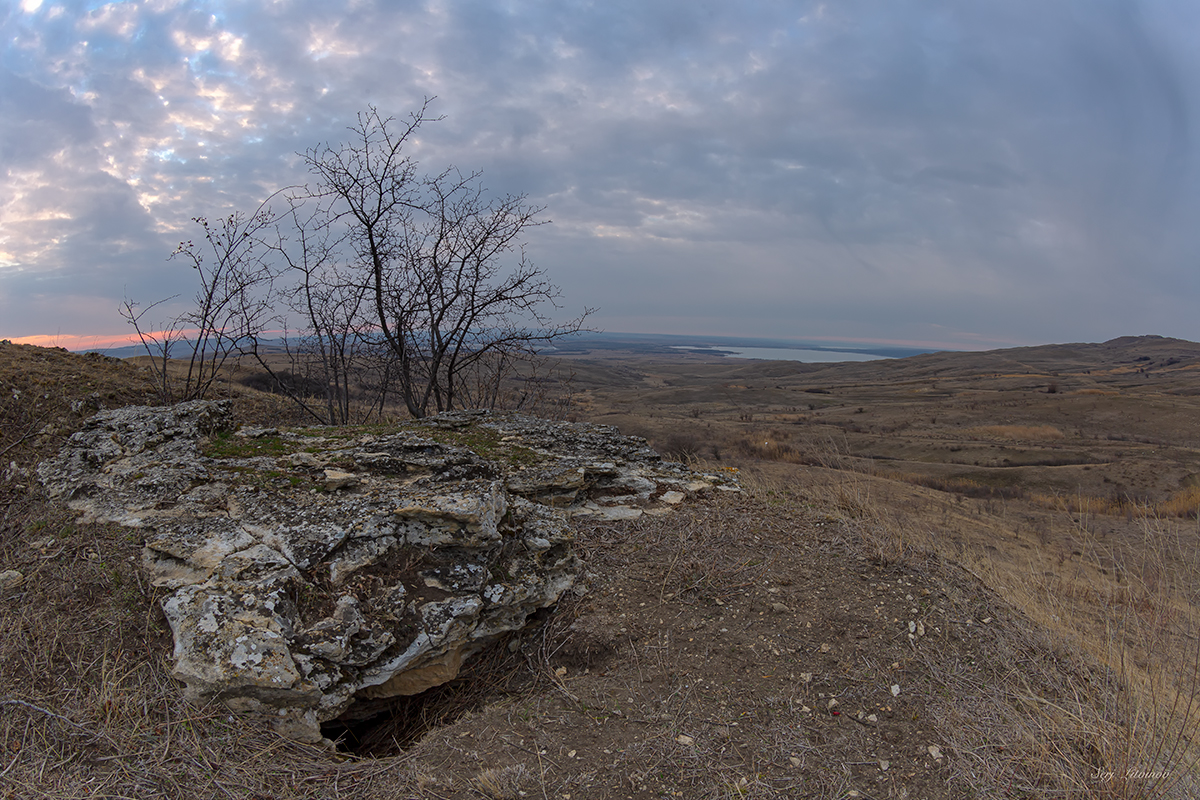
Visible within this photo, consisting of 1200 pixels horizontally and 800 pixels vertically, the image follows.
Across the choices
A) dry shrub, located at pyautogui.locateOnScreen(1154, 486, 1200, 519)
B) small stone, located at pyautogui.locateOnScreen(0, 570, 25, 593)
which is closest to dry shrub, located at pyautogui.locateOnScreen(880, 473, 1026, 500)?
dry shrub, located at pyautogui.locateOnScreen(1154, 486, 1200, 519)

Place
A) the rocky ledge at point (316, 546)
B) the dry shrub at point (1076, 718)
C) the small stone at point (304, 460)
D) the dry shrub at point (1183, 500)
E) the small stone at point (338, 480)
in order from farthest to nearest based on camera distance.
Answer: the dry shrub at point (1183, 500)
the small stone at point (304, 460)
the small stone at point (338, 480)
the rocky ledge at point (316, 546)
the dry shrub at point (1076, 718)

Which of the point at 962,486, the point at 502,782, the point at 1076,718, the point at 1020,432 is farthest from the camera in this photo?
the point at 1020,432

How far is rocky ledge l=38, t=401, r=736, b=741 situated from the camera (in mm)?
2963

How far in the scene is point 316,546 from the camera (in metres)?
3.55

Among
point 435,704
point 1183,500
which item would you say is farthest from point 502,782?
point 1183,500

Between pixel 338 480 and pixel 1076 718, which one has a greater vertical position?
pixel 338 480

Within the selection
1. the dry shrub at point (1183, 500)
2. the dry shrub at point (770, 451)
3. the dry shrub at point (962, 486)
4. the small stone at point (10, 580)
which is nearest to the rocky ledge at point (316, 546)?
the small stone at point (10, 580)

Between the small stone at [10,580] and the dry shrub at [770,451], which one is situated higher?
the small stone at [10,580]

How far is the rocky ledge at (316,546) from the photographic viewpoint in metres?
2.96

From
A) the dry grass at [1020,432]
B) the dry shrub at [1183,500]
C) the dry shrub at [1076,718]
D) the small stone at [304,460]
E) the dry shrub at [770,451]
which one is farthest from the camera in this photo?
the dry grass at [1020,432]

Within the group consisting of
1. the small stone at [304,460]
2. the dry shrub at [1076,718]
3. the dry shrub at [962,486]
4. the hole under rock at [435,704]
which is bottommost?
the dry shrub at [962,486]

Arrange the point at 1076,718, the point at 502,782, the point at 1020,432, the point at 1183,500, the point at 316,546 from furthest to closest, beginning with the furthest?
the point at 1020,432 < the point at 1183,500 < the point at 316,546 < the point at 1076,718 < the point at 502,782

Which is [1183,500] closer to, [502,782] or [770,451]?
→ [770,451]

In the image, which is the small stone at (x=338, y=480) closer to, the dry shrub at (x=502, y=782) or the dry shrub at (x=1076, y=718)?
the dry shrub at (x=502, y=782)
